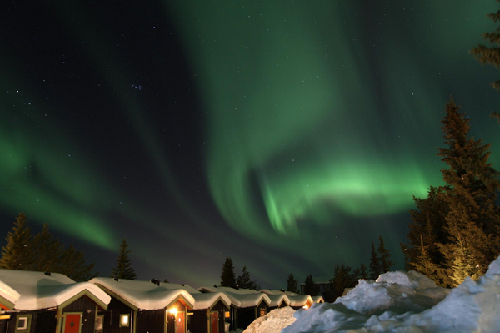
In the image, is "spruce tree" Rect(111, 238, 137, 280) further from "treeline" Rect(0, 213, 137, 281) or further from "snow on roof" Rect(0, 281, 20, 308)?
"snow on roof" Rect(0, 281, 20, 308)

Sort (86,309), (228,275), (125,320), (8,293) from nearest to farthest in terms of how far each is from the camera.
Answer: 1. (8,293)
2. (86,309)
3. (125,320)
4. (228,275)

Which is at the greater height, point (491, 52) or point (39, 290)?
point (491, 52)

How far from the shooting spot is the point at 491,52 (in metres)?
10.5

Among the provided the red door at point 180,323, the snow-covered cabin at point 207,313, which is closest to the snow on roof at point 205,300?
the snow-covered cabin at point 207,313

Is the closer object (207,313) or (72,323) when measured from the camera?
(72,323)

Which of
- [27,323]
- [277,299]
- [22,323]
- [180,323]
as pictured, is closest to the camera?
[22,323]

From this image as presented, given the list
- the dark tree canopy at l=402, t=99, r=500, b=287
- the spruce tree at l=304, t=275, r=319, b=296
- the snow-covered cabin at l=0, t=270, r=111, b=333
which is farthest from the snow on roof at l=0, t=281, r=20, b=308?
the spruce tree at l=304, t=275, r=319, b=296

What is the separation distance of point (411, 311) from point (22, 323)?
19.2 meters

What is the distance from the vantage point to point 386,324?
4.98 meters

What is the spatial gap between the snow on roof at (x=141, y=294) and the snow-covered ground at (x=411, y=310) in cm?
2037

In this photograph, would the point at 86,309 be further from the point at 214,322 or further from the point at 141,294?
the point at 214,322

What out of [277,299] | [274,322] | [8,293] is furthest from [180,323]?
[277,299]

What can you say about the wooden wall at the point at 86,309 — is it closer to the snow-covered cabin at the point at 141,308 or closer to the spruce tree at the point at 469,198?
the snow-covered cabin at the point at 141,308

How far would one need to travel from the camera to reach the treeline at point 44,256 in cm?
4950
